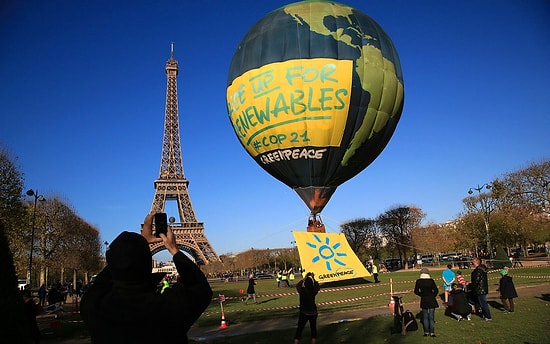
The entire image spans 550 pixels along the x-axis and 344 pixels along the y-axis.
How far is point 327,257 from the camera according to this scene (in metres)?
20.4

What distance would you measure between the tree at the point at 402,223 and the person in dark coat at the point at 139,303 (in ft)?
Answer: 196

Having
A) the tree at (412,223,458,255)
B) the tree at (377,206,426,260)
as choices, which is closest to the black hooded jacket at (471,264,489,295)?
the tree at (412,223,458,255)

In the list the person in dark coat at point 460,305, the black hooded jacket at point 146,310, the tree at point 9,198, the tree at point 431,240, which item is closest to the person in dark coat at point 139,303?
the black hooded jacket at point 146,310

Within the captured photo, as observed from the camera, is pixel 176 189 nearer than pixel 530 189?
No

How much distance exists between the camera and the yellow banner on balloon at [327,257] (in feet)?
63.8

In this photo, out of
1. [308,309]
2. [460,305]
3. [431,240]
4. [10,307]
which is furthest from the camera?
[431,240]

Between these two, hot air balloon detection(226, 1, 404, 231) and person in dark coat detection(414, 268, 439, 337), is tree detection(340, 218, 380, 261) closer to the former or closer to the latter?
hot air balloon detection(226, 1, 404, 231)

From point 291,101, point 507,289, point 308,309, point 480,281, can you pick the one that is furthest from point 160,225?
point 291,101

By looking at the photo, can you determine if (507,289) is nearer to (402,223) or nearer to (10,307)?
(10,307)

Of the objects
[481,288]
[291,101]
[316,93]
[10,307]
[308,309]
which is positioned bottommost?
[481,288]

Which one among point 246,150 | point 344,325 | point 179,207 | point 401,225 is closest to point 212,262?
point 179,207

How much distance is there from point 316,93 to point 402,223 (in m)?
48.5

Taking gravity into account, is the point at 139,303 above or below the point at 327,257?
below

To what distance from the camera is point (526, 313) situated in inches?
457
